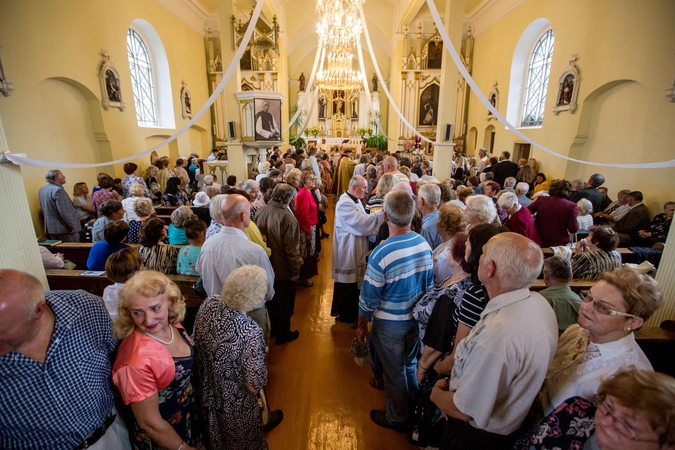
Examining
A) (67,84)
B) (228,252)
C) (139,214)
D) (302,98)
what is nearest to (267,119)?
(302,98)

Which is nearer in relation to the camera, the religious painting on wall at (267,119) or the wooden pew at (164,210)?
the wooden pew at (164,210)

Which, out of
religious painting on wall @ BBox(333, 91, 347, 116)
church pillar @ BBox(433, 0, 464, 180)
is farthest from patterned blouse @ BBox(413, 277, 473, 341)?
religious painting on wall @ BBox(333, 91, 347, 116)

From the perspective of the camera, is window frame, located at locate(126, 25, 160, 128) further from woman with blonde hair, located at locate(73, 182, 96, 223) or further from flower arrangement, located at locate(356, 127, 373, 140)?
flower arrangement, located at locate(356, 127, 373, 140)

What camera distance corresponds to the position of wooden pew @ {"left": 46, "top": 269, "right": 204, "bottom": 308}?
2.53m

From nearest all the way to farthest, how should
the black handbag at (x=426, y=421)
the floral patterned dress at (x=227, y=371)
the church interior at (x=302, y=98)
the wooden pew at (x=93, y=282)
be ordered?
1. the floral patterned dress at (x=227, y=371)
2. the black handbag at (x=426, y=421)
3. the wooden pew at (x=93, y=282)
4. the church interior at (x=302, y=98)

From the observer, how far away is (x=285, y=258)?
9.97ft

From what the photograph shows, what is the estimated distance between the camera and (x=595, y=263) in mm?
2434

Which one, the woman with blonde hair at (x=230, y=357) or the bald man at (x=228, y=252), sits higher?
the bald man at (x=228, y=252)

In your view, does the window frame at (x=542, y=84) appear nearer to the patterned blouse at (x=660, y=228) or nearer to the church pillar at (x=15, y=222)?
the patterned blouse at (x=660, y=228)

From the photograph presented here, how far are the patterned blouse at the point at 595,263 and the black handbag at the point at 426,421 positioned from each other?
1.54m

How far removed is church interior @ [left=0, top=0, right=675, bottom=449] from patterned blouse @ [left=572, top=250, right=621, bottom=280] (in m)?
0.31

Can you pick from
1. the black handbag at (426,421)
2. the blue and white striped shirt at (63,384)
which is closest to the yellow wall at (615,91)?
the black handbag at (426,421)

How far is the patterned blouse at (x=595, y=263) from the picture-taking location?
2422 millimetres

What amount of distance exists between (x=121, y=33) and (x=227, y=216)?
8.89 metres
